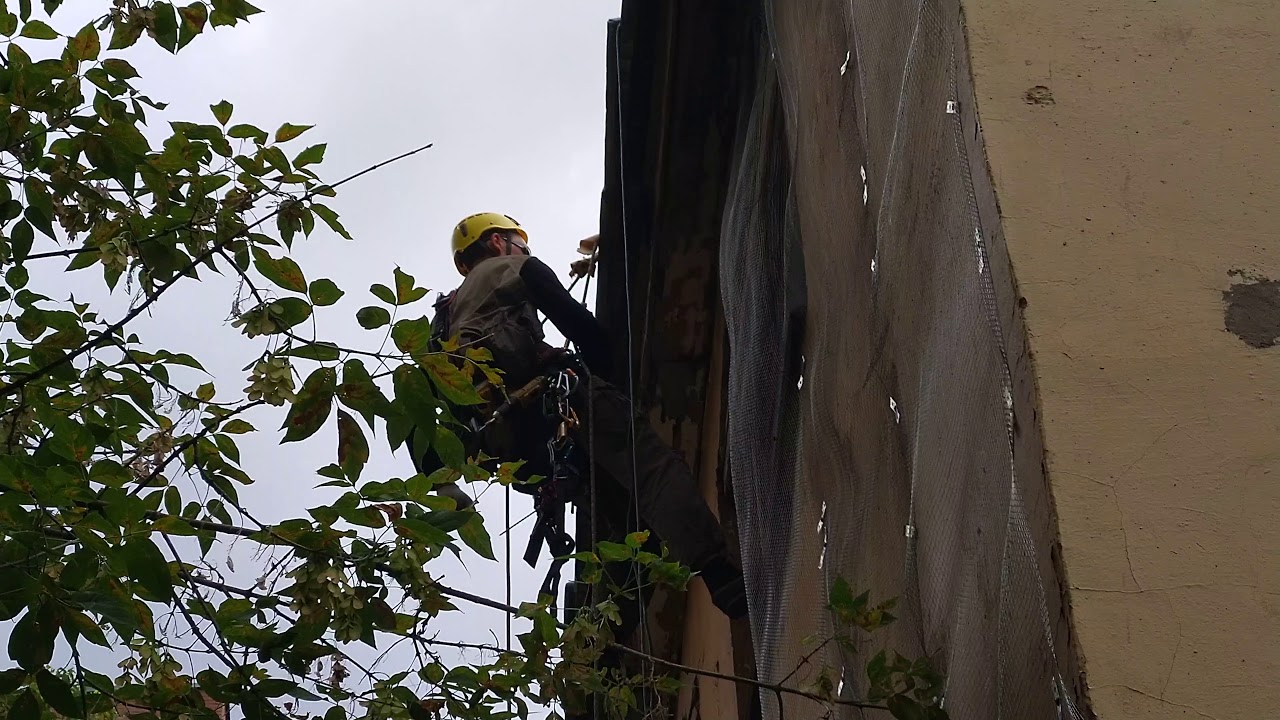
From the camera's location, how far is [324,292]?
97.6 inches

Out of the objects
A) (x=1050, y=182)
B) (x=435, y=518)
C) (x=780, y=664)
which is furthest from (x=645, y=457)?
(x=1050, y=182)

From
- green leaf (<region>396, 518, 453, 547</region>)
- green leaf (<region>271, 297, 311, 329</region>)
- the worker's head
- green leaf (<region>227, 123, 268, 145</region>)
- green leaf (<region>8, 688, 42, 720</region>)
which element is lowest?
green leaf (<region>8, 688, 42, 720</region>)

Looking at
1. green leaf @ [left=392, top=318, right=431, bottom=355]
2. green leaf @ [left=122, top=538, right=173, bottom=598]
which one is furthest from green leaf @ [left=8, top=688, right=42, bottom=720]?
green leaf @ [left=392, top=318, right=431, bottom=355]

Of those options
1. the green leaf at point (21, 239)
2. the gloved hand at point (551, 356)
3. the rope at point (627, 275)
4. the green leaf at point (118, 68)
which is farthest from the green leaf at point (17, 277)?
the gloved hand at point (551, 356)

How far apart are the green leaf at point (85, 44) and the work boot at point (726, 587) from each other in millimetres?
2611

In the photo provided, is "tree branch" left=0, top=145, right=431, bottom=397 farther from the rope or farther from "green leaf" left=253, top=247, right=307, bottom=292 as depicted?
the rope

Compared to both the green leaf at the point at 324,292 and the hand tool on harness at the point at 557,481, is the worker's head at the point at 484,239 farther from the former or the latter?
the green leaf at the point at 324,292

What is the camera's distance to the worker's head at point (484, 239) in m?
7.67

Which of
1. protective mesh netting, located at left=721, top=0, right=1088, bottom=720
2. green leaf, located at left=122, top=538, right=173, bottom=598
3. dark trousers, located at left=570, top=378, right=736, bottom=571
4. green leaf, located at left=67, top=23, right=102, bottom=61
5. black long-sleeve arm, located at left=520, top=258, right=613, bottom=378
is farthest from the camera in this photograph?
black long-sleeve arm, located at left=520, top=258, right=613, bottom=378

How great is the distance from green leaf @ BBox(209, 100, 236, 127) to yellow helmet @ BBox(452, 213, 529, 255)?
491cm

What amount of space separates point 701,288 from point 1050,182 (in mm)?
3906

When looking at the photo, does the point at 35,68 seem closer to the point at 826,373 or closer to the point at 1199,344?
the point at 826,373

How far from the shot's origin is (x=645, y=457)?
206 inches

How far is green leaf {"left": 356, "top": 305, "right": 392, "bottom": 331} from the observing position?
2434 millimetres
